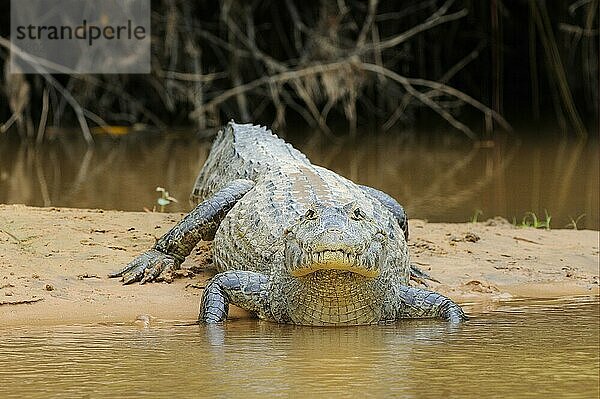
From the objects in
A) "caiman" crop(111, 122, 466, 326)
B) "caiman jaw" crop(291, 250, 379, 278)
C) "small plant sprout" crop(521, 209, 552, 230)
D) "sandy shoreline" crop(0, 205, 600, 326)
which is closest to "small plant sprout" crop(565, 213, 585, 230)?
"small plant sprout" crop(521, 209, 552, 230)

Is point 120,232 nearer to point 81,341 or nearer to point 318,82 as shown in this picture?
point 81,341

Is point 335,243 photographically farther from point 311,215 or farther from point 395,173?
point 395,173

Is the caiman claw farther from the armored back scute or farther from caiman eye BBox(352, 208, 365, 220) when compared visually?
caiman eye BBox(352, 208, 365, 220)

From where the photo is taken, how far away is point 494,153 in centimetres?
1209

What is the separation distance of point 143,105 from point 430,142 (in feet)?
12.7

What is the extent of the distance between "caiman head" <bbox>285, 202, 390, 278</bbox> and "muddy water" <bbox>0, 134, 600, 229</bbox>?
356 cm

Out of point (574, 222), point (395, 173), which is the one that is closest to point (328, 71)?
point (395, 173)

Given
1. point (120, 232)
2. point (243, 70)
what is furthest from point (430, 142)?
point (120, 232)

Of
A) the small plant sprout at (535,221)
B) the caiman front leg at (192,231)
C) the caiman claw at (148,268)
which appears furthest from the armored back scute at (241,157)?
the small plant sprout at (535,221)

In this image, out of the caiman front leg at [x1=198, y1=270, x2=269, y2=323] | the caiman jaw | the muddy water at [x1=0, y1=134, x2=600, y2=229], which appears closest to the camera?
the caiman jaw

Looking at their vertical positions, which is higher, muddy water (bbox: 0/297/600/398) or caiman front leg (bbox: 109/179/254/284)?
caiman front leg (bbox: 109/179/254/284)

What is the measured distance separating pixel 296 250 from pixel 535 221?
11.2 ft

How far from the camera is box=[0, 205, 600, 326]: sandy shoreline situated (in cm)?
539

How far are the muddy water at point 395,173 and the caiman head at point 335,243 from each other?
3558mm
